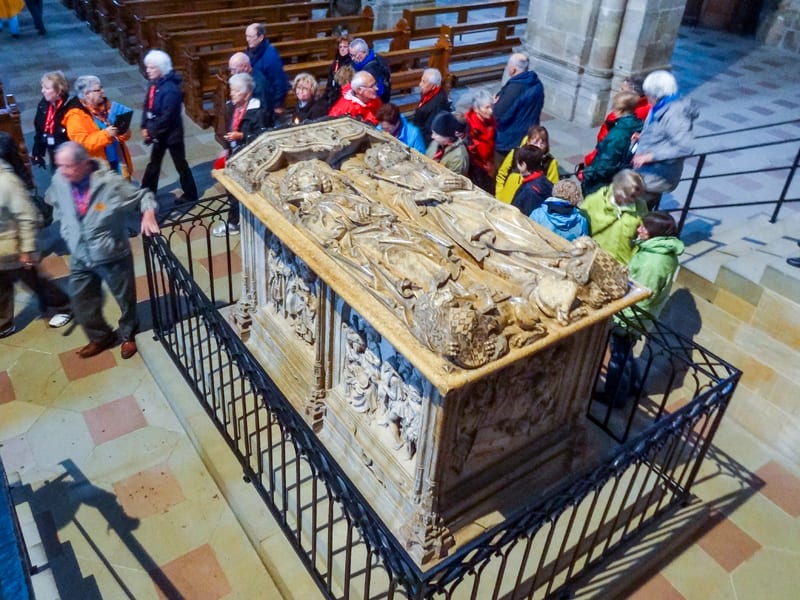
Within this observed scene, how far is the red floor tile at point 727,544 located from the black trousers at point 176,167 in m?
5.01

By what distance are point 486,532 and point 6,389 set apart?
133 inches

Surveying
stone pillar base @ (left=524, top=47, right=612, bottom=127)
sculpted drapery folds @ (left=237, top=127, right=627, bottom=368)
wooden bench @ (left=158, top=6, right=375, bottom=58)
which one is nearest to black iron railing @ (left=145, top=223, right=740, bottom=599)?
sculpted drapery folds @ (left=237, top=127, right=627, bottom=368)

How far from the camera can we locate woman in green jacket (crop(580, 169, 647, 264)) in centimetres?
411

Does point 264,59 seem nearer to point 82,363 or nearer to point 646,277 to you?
point 82,363

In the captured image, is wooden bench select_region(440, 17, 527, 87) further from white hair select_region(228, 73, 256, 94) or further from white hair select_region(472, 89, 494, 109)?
white hair select_region(228, 73, 256, 94)

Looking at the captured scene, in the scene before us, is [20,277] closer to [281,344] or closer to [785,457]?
[281,344]

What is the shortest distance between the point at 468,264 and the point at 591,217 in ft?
4.25

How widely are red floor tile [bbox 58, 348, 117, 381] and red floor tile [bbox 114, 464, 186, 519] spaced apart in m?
1.02

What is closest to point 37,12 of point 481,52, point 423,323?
point 481,52

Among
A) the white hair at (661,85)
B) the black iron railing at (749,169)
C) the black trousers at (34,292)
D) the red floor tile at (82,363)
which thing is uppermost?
the white hair at (661,85)

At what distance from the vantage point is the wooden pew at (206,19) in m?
9.22

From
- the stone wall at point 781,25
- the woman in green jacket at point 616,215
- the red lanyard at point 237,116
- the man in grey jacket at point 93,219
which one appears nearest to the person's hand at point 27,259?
the man in grey jacket at point 93,219

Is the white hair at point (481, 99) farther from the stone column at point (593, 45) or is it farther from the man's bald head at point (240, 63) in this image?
the stone column at point (593, 45)

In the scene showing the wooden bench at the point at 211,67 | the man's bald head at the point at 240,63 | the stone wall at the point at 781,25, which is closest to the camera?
the man's bald head at the point at 240,63
